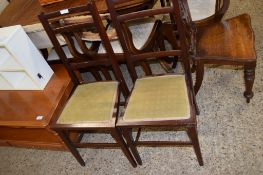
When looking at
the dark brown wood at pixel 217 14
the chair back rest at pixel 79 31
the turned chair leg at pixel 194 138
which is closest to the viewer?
the turned chair leg at pixel 194 138

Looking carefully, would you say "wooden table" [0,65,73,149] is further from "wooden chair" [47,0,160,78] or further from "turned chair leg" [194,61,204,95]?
"turned chair leg" [194,61,204,95]

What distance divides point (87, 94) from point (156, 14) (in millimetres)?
693

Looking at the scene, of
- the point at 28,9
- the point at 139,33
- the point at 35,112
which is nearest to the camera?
the point at 35,112

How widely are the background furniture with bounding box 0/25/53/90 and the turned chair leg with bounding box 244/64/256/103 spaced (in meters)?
1.39

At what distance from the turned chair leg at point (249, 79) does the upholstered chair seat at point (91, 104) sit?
33.4 inches

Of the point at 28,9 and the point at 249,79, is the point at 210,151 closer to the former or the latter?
the point at 249,79

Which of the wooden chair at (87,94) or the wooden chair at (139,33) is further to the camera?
the wooden chair at (139,33)

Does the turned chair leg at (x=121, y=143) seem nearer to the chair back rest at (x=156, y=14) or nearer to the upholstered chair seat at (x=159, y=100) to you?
the upholstered chair seat at (x=159, y=100)

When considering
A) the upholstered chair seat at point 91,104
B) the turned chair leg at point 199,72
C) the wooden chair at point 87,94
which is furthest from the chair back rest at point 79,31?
the turned chair leg at point 199,72

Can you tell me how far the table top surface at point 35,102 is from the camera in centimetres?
183

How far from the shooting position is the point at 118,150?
1.98 meters

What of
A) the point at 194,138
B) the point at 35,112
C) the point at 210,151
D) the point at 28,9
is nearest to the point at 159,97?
the point at 194,138

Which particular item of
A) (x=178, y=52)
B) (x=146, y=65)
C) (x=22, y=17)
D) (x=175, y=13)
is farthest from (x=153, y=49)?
(x=22, y=17)

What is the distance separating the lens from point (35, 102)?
6.34 ft
